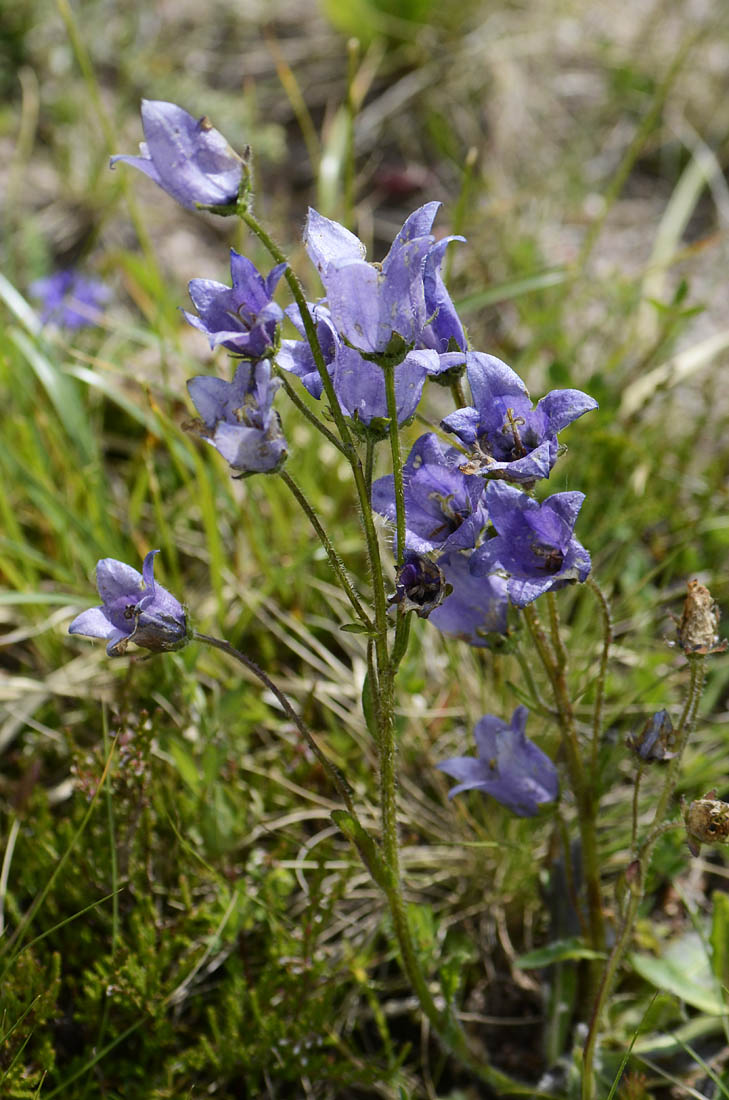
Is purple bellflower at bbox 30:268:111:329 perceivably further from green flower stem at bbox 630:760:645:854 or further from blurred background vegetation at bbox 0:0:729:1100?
green flower stem at bbox 630:760:645:854

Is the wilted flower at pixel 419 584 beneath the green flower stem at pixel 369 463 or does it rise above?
beneath

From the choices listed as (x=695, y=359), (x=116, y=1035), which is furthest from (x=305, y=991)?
(x=695, y=359)

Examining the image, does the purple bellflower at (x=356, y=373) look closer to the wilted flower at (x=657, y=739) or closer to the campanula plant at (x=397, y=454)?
the campanula plant at (x=397, y=454)

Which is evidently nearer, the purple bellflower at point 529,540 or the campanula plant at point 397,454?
the campanula plant at point 397,454

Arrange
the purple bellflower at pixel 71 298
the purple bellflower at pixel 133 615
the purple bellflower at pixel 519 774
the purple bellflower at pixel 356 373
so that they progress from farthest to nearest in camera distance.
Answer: the purple bellflower at pixel 71 298
the purple bellflower at pixel 519 774
the purple bellflower at pixel 133 615
the purple bellflower at pixel 356 373

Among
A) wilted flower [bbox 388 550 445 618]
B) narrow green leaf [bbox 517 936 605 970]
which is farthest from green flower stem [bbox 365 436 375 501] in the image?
narrow green leaf [bbox 517 936 605 970]

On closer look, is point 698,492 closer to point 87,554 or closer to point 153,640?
point 87,554

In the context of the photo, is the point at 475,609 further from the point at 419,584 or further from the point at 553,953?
the point at 553,953

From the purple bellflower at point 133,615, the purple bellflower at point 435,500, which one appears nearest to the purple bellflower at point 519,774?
the purple bellflower at point 435,500
